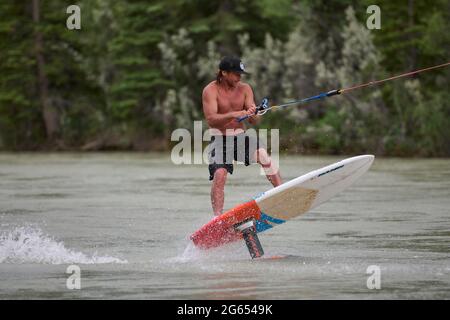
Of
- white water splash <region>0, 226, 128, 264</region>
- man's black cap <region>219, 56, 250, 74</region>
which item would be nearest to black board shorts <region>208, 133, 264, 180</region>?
man's black cap <region>219, 56, 250, 74</region>

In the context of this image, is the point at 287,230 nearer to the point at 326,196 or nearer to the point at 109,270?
the point at 326,196

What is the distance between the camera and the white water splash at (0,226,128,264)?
39.8 feet

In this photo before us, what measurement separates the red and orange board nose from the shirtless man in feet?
1.61

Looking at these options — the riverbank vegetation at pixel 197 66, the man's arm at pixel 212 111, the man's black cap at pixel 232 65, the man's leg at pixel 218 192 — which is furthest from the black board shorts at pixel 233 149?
the riverbank vegetation at pixel 197 66

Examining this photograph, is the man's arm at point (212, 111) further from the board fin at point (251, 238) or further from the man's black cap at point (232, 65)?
the board fin at point (251, 238)

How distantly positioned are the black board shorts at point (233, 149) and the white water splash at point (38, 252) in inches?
62.9

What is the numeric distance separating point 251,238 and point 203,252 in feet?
2.09

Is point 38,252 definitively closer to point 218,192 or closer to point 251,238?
point 218,192

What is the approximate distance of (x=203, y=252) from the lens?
1260cm

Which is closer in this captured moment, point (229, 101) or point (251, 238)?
point (251, 238)

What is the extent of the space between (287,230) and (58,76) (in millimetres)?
40997

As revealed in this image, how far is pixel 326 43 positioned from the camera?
142 ft

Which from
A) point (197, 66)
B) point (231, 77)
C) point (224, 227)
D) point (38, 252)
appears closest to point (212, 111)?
point (231, 77)
